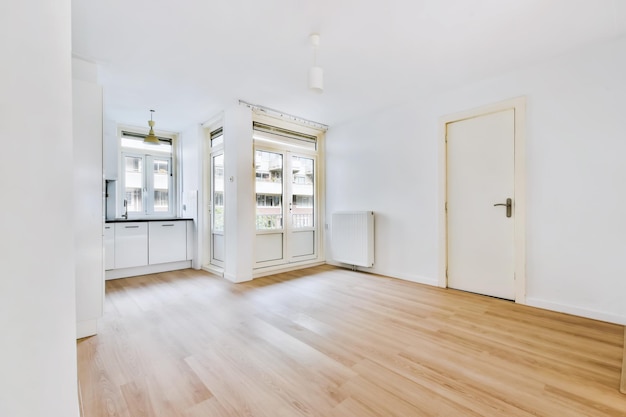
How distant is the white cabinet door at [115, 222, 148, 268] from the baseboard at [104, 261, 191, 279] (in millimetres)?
147

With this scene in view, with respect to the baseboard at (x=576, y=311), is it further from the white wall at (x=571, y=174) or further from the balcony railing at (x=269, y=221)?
the balcony railing at (x=269, y=221)

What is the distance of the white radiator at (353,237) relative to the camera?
13.4 feet

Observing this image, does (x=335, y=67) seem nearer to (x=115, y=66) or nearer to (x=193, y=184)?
(x=115, y=66)

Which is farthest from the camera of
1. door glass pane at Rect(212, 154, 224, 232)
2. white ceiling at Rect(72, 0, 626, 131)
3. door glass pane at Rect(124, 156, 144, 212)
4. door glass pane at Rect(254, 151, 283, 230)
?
door glass pane at Rect(124, 156, 144, 212)

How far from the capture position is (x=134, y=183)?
4797 mm

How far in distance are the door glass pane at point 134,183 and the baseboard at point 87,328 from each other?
3045 millimetres

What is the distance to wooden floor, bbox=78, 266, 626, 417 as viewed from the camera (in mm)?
1389

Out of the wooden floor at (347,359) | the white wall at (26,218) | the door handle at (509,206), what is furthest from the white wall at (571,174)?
the white wall at (26,218)

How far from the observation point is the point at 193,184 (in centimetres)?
469

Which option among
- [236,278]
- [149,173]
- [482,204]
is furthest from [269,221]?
[482,204]

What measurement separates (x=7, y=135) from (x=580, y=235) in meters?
3.57

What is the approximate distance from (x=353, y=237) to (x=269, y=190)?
60.1 inches

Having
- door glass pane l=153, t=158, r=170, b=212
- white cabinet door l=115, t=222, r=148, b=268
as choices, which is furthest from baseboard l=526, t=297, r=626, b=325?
door glass pane l=153, t=158, r=170, b=212

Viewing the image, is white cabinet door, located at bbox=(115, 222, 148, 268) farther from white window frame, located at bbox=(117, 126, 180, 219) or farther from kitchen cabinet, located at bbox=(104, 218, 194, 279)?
white window frame, located at bbox=(117, 126, 180, 219)
